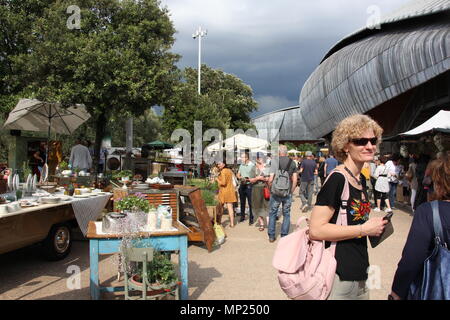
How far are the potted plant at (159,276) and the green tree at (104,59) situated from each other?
983 centimetres

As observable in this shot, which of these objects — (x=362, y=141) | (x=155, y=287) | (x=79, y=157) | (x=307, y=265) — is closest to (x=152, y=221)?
(x=155, y=287)

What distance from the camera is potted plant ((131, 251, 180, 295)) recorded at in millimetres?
3810

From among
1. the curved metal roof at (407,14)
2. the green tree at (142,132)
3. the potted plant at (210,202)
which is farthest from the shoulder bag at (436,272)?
the green tree at (142,132)

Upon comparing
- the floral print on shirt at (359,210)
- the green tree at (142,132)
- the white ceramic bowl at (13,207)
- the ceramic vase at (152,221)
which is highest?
the green tree at (142,132)

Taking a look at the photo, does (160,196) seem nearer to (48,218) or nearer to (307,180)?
(48,218)

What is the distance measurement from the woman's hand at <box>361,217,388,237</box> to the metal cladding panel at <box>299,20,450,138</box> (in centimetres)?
1927

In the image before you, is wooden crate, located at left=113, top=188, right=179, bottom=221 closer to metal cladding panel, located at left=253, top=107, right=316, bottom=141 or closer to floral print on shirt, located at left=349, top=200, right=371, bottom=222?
floral print on shirt, located at left=349, top=200, right=371, bottom=222

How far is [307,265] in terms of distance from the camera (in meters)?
2.25

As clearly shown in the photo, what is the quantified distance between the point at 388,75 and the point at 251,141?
10.8m

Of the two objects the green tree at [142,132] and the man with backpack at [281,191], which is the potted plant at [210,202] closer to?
the man with backpack at [281,191]

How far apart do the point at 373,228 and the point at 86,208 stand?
5.02 metres

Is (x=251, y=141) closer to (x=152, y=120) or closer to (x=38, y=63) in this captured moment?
(x=38, y=63)

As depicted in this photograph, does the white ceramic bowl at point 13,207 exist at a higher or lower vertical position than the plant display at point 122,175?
lower

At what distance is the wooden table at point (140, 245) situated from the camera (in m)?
3.83
